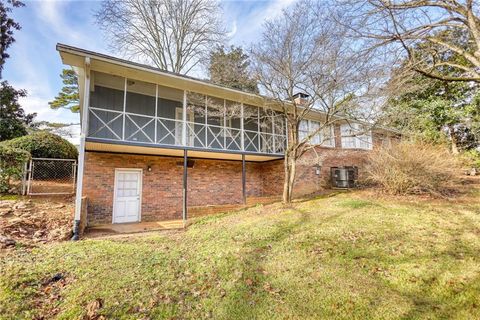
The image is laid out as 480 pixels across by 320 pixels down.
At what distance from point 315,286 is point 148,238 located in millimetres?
4604

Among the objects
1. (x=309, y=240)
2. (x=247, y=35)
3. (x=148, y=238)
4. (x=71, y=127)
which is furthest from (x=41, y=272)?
(x=71, y=127)

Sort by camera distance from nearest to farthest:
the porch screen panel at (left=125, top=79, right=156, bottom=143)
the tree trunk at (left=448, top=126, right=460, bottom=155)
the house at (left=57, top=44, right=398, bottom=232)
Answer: the house at (left=57, top=44, right=398, bottom=232) → the porch screen panel at (left=125, top=79, right=156, bottom=143) → the tree trunk at (left=448, top=126, right=460, bottom=155)

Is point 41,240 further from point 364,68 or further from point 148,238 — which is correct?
point 364,68

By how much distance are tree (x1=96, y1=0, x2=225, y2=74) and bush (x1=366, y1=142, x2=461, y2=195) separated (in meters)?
14.7

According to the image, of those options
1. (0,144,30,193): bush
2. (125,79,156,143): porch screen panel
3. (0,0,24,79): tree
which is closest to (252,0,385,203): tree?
(125,79,156,143): porch screen panel

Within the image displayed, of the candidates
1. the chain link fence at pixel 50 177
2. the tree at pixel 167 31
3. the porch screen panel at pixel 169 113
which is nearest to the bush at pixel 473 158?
the porch screen panel at pixel 169 113

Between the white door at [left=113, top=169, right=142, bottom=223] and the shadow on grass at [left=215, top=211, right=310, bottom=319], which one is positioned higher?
the white door at [left=113, top=169, right=142, bottom=223]

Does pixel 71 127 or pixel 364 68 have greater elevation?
pixel 71 127

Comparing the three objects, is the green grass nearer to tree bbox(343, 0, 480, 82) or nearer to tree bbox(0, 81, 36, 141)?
tree bbox(343, 0, 480, 82)

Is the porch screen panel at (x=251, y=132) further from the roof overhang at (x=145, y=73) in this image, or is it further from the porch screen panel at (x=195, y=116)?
the porch screen panel at (x=195, y=116)

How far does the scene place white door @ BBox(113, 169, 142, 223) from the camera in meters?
9.02

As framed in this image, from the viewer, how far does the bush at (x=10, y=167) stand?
814 cm

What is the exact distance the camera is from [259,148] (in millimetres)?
11289

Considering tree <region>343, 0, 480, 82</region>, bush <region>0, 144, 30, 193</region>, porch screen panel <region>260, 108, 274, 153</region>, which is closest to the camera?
tree <region>343, 0, 480, 82</region>
